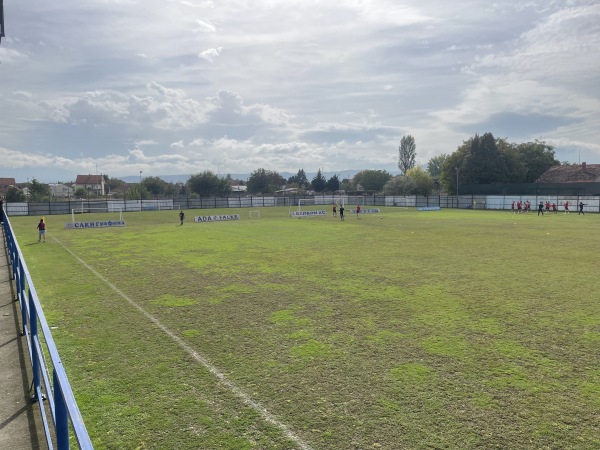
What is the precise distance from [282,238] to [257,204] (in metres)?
62.5

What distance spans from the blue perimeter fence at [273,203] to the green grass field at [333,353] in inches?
1849

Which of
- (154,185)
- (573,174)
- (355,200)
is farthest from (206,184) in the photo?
(573,174)

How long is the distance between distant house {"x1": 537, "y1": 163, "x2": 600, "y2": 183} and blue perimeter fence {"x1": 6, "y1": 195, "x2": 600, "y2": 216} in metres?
27.2

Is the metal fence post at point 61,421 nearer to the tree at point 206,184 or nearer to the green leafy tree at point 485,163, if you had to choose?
the green leafy tree at point 485,163

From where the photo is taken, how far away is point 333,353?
902 cm

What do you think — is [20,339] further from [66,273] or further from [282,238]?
[282,238]

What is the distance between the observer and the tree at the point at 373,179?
162 m

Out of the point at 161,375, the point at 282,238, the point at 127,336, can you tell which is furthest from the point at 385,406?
the point at 282,238

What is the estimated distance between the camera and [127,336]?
10.2m

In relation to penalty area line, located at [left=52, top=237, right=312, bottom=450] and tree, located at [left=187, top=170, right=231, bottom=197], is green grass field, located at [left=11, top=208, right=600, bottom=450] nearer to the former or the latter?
penalty area line, located at [left=52, top=237, right=312, bottom=450]

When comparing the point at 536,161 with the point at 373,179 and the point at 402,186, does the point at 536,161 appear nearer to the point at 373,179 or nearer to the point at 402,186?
the point at 402,186

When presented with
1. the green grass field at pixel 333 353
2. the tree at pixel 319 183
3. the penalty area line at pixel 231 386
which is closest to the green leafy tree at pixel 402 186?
the tree at pixel 319 183

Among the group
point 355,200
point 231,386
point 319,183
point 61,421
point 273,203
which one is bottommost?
point 231,386

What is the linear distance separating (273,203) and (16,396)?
8762cm
